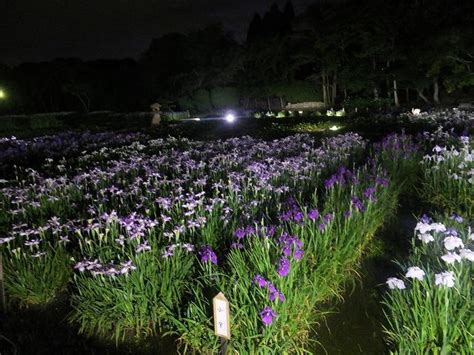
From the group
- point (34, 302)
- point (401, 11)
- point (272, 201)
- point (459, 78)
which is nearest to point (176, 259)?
point (34, 302)

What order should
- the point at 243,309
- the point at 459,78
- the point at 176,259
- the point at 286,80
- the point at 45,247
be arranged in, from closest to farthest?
the point at 243,309
the point at 176,259
the point at 45,247
the point at 459,78
the point at 286,80

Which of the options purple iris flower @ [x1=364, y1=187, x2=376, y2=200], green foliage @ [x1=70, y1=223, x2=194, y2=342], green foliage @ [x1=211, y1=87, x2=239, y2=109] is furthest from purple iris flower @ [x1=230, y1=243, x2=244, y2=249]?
green foliage @ [x1=211, y1=87, x2=239, y2=109]

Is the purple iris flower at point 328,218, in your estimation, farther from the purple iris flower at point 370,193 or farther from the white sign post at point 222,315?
the white sign post at point 222,315

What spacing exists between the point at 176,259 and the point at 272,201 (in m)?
2.54

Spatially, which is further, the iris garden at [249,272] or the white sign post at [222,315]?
the iris garden at [249,272]

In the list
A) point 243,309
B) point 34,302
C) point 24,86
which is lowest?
point 34,302

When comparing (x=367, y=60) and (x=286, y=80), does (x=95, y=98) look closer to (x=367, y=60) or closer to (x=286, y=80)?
(x=286, y=80)

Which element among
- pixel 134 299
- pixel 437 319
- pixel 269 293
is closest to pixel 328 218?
pixel 269 293

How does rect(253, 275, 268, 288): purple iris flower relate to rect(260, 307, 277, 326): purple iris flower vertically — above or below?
→ above

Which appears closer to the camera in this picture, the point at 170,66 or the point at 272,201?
the point at 272,201

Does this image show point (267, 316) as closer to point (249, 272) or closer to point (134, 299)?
point (249, 272)

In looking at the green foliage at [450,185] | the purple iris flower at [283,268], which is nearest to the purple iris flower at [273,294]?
the purple iris flower at [283,268]

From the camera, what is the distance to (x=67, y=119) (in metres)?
31.6

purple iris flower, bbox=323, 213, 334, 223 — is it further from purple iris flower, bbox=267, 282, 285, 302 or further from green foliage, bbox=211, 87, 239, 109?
green foliage, bbox=211, 87, 239, 109
